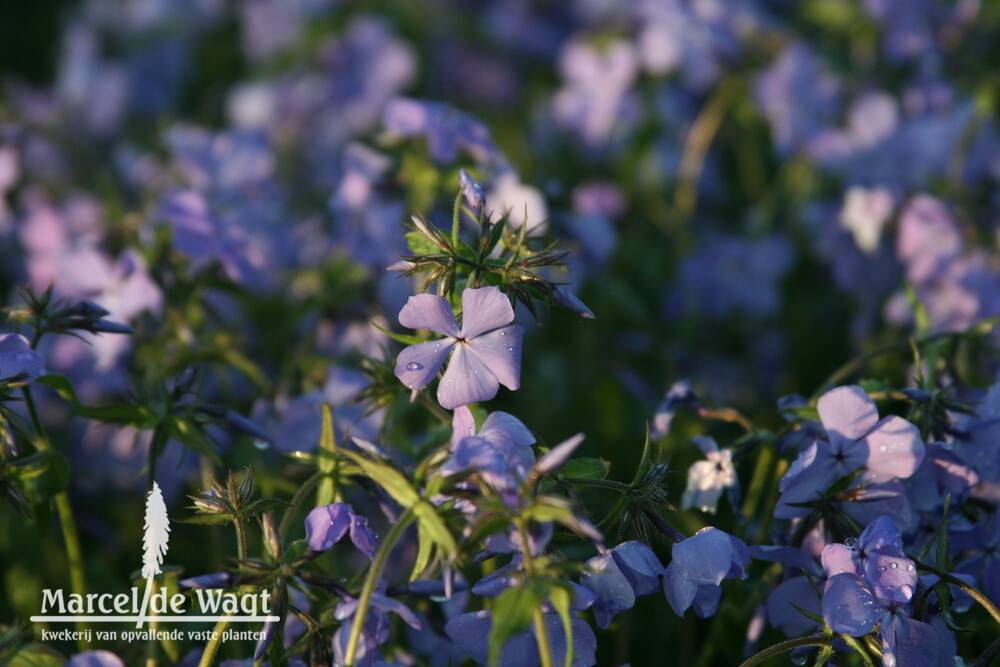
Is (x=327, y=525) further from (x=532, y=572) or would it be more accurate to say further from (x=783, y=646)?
(x=783, y=646)

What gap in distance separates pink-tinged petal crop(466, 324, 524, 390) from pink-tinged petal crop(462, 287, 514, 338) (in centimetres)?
1

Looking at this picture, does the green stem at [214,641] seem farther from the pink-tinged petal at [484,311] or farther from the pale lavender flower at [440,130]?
the pale lavender flower at [440,130]

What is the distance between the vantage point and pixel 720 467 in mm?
1283

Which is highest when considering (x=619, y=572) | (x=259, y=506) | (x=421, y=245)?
(x=421, y=245)

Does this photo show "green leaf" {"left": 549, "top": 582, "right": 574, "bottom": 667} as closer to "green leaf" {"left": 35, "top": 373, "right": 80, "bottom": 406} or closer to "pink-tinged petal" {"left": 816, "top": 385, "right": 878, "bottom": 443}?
"pink-tinged petal" {"left": 816, "top": 385, "right": 878, "bottom": 443}

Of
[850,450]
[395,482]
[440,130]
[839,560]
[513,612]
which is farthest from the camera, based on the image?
[440,130]

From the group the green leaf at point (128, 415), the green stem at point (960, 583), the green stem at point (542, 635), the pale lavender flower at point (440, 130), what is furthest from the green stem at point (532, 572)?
the pale lavender flower at point (440, 130)

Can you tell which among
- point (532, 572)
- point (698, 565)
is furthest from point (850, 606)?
point (532, 572)

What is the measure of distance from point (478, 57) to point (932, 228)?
7.56ft

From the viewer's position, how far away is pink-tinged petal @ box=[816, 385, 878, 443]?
3.76ft

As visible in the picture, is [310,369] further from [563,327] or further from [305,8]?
[305,8]

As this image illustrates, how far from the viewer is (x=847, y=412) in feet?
3.80

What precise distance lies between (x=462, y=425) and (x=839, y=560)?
0.45m

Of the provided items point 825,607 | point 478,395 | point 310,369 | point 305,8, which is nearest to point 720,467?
point 825,607
